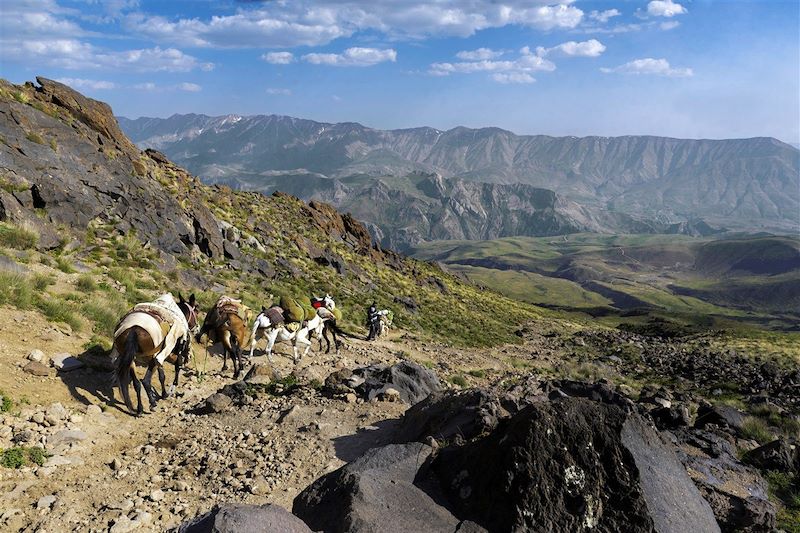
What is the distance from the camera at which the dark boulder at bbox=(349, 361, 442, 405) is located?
14.5 m

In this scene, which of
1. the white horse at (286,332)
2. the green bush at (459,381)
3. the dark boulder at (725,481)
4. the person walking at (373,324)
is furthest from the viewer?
the person walking at (373,324)

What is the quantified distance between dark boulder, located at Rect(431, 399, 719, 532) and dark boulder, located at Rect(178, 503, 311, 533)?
102 inches

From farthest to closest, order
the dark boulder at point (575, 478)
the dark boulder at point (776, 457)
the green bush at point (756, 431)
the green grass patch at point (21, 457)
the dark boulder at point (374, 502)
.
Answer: the green bush at point (756, 431)
the dark boulder at point (776, 457)
the green grass patch at point (21, 457)
the dark boulder at point (374, 502)
the dark boulder at point (575, 478)

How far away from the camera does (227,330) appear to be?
16.0 m

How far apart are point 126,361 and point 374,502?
26.3ft

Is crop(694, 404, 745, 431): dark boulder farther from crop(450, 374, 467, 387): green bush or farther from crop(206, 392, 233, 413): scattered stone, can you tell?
crop(206, 392, 233, 413): scattered stone

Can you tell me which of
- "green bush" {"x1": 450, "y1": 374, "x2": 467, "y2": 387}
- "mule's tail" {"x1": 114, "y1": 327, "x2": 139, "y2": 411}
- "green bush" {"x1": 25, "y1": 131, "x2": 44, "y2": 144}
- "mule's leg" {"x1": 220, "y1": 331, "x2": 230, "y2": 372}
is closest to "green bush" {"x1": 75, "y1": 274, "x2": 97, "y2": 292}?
"mule's leg" {"x1": 220, "y1": 331, "x2": 230, "y2": 372}

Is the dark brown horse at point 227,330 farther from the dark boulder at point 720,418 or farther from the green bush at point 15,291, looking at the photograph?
the dark boulder at point 720,418

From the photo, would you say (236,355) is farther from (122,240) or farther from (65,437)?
(122,240)

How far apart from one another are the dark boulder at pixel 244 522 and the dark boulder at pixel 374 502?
0.86 meters

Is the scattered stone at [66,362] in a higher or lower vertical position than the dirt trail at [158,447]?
higher

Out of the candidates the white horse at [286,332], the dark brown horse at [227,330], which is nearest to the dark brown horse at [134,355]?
the dark brown horse at [227,330]

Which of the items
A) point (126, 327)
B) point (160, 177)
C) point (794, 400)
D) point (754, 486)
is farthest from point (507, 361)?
point (160, 177)

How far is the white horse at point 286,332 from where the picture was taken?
18566mm
